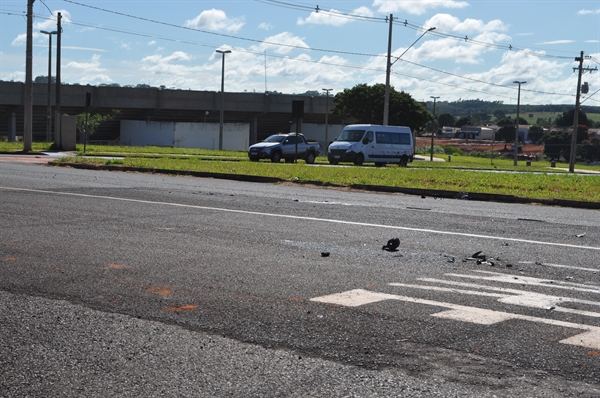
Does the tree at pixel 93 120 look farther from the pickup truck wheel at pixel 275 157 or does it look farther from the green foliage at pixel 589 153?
the green foliage at pixel 589 153

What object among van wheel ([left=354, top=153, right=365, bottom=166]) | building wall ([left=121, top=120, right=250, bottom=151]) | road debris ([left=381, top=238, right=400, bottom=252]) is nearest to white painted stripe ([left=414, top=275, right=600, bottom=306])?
road debris ([left=381, top=238, right=400, bottom=252])

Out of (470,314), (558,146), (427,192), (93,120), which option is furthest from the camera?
(558,146)

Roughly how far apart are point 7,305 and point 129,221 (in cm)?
505

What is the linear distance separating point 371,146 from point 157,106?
1567 inches

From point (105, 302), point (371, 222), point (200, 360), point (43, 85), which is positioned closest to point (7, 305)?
point (105, 302)

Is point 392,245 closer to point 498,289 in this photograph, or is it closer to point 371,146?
point 498,289

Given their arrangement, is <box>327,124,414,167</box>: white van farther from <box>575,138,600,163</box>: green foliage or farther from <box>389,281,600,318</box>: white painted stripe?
<box>575,138,600,163</box>: green foliage

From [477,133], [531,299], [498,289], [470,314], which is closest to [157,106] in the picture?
[498,289]

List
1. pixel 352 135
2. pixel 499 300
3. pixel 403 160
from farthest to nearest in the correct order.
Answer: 1. pixel 403 160
2. pixel 352 135
3. pixel 499 300

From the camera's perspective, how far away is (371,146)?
3938 centimetres

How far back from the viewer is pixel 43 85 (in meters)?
67.2

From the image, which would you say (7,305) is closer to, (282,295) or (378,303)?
(282,295)

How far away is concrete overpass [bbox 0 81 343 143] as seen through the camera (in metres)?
67.2

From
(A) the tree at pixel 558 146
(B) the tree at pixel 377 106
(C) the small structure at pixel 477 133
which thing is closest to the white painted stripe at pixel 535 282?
(B) the tree at pixel 377 106
